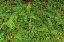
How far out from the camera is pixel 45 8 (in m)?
8.32

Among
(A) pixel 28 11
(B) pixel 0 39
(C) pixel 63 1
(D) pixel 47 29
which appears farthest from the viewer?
(C) pixel 63 1

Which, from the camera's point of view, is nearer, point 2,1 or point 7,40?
point 7,40

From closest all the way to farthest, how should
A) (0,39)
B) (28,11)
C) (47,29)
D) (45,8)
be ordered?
1. (0,39)
2. (47,29)
3. (28,11)
4. (45,8)

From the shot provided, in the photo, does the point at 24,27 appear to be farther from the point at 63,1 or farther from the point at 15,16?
the point at 63,1

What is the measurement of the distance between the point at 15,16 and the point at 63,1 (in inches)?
130

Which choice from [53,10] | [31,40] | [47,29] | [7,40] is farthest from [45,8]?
[7,40]

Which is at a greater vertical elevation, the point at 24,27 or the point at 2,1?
the point at 2,1

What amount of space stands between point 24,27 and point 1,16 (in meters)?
1.30

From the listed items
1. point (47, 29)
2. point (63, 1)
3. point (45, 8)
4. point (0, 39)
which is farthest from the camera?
point (63, 1)

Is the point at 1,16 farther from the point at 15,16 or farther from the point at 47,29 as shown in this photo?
the point at 47,29

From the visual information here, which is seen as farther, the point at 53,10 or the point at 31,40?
the point at 53,10

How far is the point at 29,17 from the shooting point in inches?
290

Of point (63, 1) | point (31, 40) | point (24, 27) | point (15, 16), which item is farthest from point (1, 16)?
point (63, 1)

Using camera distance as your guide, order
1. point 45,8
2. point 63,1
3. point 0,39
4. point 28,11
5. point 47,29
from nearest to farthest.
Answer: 1. point 0,39
2. point 47,29
3. point 28,11
4. point 45,8
5. point 63,1
